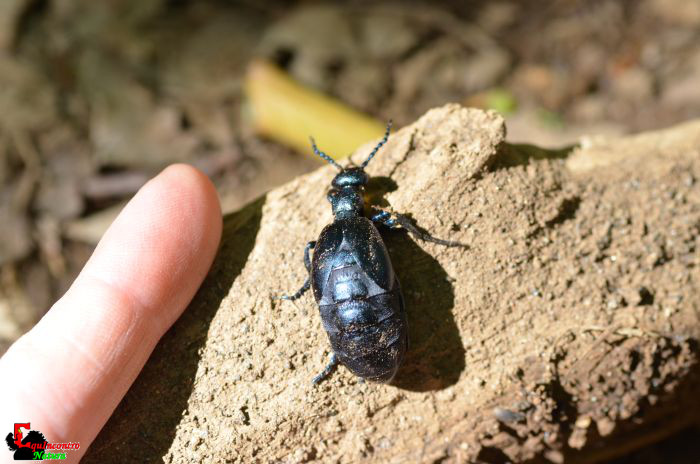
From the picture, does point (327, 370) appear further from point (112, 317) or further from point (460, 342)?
point (112, 317)

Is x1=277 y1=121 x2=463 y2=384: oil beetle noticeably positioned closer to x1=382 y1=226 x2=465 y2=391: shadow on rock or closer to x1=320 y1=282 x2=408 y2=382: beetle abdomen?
x1=320 y1=282 x2=408 y2=382: beetle abdomen

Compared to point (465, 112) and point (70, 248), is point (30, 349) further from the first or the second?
point (70, 248)

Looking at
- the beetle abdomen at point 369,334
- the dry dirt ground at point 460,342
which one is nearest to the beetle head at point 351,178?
the dry dirt ground at point 460,342

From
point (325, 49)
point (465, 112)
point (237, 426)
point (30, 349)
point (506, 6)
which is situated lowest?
point (237, 426)

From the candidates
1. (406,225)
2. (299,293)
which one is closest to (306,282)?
(299,293)

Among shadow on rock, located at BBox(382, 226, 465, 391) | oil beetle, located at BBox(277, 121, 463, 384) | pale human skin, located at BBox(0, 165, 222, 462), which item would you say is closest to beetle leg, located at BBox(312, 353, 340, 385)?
oil beetle, located at BBox(277, 121, 463, 384)

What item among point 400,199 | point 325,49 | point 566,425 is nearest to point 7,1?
point 325,49
